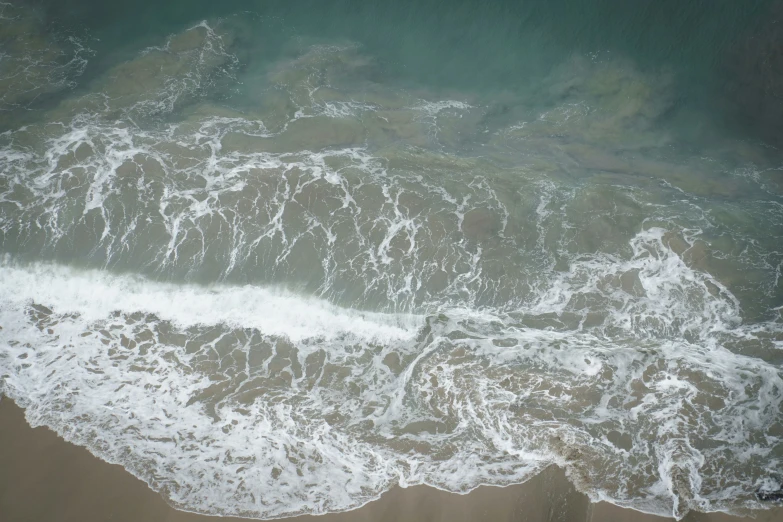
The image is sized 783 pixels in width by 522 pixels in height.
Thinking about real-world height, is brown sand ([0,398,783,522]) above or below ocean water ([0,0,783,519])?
below

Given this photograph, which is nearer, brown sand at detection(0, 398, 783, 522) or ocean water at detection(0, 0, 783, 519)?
brown sand at detection(0, 398, 783, 522)

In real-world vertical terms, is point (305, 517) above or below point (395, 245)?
below

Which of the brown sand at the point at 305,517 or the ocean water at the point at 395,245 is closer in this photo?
the brown sand at the point at 305,517

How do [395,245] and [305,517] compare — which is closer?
[305,517]

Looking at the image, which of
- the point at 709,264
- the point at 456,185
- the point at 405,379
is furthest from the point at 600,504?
the point at 456,185

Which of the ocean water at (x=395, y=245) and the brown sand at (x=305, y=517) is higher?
the ocean water at (x=395, y=245)
